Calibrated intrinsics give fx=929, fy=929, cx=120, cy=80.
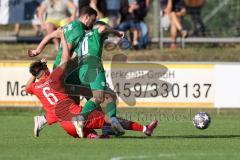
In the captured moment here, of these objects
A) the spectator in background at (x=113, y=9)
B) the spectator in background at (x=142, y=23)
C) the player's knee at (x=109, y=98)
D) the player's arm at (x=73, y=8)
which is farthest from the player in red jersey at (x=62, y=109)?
the spectator in background at (x=113, y=9)

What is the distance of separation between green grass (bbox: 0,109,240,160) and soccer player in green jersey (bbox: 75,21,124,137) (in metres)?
0.63

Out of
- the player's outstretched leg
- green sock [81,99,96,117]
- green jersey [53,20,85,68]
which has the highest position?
green jersey [53,20,85,68]

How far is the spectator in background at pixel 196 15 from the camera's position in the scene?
28.0 metres

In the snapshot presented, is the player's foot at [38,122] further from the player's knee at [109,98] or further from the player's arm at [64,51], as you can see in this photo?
the player's knee at [109,98]

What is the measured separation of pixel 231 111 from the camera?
22625 mm

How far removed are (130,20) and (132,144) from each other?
1165 cm

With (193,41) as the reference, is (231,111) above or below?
below

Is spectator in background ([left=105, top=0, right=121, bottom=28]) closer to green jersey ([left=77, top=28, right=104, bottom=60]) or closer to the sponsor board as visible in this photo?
the sponsor board

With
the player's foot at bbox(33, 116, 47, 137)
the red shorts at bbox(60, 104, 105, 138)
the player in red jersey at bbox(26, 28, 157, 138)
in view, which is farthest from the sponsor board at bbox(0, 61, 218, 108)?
the red shorts at bbox(60, 104, 105, 138)

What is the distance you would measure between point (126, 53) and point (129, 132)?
27.4ft

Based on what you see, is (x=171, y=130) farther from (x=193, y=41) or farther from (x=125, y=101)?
(x=193, y=41)

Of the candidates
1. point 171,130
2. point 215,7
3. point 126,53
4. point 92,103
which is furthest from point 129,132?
point 215,7

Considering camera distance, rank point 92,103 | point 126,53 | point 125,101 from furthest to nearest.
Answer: point 126,53
point 125,101
point 92,103

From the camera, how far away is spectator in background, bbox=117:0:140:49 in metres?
25.7
